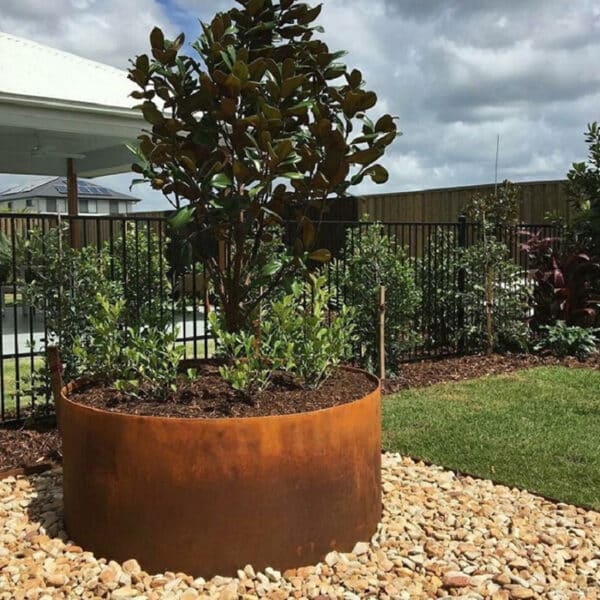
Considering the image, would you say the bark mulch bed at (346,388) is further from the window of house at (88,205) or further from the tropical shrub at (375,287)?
the window of house at (88,205)

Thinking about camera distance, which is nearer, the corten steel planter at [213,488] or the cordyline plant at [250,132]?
the corten steel planter at [213,488]

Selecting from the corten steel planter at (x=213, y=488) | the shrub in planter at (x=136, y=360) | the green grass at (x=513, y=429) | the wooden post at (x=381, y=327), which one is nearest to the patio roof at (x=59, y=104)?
the wooden post at (x=381, y=327)

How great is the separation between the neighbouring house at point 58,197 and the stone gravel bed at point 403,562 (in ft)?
68.6

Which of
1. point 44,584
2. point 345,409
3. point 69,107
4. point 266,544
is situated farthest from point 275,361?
point 69,107

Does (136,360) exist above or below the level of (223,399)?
above

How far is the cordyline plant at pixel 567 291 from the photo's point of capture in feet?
27.7

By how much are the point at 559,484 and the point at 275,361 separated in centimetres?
189

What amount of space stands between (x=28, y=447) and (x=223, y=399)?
204 cm

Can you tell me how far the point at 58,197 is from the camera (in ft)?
77.3

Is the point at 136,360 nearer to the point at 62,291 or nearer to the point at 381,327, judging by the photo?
the point at 62,291

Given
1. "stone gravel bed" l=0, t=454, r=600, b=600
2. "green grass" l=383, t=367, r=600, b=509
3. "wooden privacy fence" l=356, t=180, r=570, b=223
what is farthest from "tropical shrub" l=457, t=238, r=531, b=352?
"stone gravel bed" l=0, t=454, r=600, b=600

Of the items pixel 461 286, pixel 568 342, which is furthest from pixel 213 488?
pixel 568 342

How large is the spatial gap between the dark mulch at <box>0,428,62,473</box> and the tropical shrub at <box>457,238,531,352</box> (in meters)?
4.93

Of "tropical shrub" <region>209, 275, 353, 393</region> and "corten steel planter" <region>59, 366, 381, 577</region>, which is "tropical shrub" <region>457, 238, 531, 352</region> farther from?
"corten steel planter" <region>59, 366, 381, 577</region>
